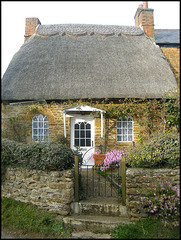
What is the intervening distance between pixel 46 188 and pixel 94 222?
1.23 meters

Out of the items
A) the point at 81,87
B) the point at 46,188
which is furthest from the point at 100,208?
the point at 81,87

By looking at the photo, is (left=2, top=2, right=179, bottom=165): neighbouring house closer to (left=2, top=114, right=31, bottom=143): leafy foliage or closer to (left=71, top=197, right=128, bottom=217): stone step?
(left=2, top=114, right=31, bottom=143): leafy foliage

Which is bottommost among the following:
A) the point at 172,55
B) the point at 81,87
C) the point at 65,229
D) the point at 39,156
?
the point at 65,229

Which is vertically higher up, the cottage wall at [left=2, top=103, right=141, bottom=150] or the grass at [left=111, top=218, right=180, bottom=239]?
the cottage wall at [left=2, top=103, right=141, bottom=150]

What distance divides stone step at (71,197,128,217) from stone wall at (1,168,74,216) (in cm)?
23

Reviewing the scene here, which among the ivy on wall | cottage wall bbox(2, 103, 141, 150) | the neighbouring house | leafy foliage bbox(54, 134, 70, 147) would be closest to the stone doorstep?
leafy foliage bbox(54, 134, 70, 147)

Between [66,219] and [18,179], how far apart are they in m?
1.34

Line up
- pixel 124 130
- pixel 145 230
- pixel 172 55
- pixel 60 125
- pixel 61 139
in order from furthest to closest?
pixel 172 55 → pixel 124 130 → pixel 60 125 → pixel 61 139 → pixel 145 230

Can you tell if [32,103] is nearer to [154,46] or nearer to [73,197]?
[73,197]

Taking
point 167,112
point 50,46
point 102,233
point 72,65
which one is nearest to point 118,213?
point 102,233

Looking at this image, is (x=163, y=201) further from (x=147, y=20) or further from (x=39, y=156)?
(x=147, y=20)

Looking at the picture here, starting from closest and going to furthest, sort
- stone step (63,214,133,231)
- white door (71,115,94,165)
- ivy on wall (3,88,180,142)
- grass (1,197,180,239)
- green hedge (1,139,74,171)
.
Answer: grass (1,197,180,239), stone step (63,214,133,231), green hedge (1,139,74,171), ivy on wall (3,88,180,142), white door (71,115,94,165)

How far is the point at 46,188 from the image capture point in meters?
4.32

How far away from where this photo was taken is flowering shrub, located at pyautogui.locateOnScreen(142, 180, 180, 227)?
12.1 ft
